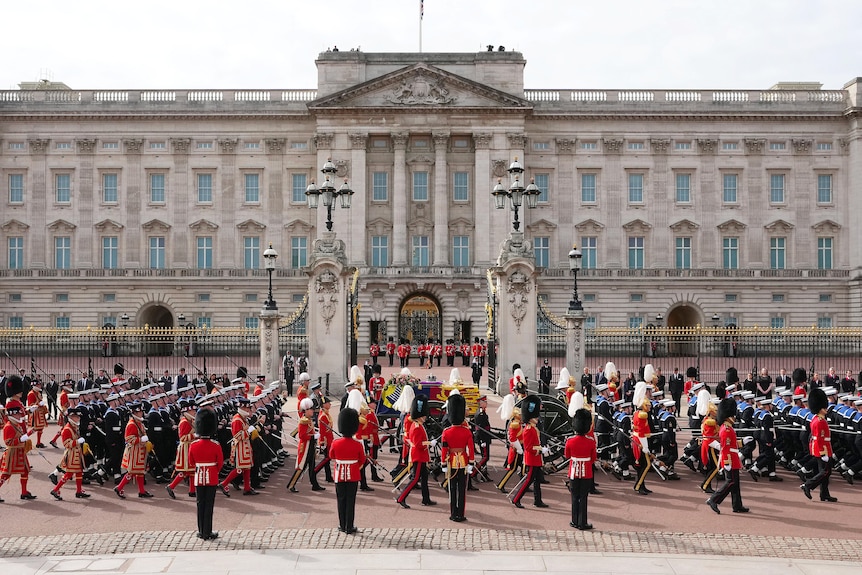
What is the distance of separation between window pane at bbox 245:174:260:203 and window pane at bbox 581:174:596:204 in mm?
21878

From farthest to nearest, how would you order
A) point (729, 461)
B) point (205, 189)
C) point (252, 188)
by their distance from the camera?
point (252, 188), point (205, 189), point (729, 461)

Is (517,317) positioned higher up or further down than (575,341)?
higher up

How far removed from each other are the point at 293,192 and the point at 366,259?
6.91 metres

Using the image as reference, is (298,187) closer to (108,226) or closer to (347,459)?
(108,226)

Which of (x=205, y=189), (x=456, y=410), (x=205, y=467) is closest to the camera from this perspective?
(x=205, y=467)

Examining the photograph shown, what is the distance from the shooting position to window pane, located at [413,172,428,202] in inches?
2083

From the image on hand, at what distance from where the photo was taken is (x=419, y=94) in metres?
51.7

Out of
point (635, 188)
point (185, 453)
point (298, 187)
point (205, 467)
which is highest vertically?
point (298, 187)

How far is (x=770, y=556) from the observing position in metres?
10.0

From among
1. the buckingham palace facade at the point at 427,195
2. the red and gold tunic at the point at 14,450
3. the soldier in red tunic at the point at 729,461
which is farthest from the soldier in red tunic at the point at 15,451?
the buckingham palace facade at the point at 427,195

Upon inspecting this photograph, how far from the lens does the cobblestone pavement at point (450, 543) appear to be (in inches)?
402

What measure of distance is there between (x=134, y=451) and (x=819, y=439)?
1133 centimetres

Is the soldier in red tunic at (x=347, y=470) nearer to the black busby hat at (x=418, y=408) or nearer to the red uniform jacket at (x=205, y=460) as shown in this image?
the black busby hat at (x=418, y=408)

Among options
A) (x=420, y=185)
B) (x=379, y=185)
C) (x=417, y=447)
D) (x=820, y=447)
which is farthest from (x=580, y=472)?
(x=379, y=185)
